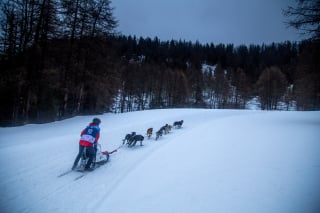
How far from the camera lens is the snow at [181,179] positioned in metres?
3.96

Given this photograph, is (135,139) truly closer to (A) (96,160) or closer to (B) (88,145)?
(A) (96,160)

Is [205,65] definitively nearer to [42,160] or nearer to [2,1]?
[2,1]

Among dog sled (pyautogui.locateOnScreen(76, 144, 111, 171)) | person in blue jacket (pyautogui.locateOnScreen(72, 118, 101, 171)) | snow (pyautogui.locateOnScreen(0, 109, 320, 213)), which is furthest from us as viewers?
dog sled (pyautogui.locateOnScreen(76, 144, 111, 171))

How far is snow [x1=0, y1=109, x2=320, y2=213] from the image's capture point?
3.96 meters

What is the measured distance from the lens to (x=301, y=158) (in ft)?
18.6

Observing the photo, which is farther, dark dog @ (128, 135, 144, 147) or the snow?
dark dog @ (128, 135, 144, 147)

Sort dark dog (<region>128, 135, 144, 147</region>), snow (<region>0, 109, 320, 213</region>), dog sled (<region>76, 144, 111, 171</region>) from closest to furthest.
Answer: snow (<region>0, 109, 320, 213</region>) < dog sled (<region>76, 144, 111, 171</region>) < dark dog (<region>128, 135, 144, 147</region>)

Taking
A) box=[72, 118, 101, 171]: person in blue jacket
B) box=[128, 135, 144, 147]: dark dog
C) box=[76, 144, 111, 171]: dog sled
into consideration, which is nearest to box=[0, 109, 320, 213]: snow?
box=[76, 144, 111, 171]: dog sled

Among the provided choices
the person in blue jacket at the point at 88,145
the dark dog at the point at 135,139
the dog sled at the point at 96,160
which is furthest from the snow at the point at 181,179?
the dark dog at the point at 135,139

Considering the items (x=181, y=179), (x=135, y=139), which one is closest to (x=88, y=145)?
(x=135, y=139)

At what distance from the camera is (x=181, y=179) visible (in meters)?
5.07

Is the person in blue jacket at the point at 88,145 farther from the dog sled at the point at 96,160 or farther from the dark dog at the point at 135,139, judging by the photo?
the dark dog at the point at 135,139

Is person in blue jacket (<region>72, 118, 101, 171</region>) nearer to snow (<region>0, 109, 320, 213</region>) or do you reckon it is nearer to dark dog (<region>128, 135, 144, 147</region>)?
snow (<region>0, 109, 320, 213</region>)

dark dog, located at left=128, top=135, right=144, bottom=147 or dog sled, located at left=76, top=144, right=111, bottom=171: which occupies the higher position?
dark dog, located at left=128, top=135, right=144, bottom=147
